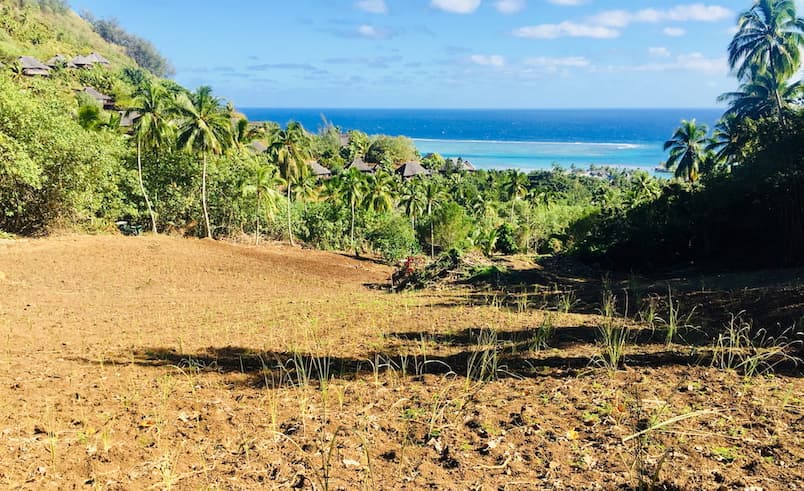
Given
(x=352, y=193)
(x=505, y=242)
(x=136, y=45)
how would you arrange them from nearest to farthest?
(x=352, y=193)
(x=505, y=242)
(x=136, y=45)

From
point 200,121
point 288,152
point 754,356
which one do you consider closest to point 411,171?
point 288,152

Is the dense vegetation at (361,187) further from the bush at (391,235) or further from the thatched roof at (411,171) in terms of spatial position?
the thatched roof at (411,171)

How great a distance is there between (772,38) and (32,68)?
6951cm

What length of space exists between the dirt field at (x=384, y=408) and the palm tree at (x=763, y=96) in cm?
2491

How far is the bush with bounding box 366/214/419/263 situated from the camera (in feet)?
135

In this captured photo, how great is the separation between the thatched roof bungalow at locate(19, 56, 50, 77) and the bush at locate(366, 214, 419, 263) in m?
42.4

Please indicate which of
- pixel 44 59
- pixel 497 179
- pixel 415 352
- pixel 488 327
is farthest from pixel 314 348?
pixel 44 59

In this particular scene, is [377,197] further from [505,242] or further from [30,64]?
[30,64]

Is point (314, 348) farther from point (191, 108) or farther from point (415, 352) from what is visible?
point (191, 108)

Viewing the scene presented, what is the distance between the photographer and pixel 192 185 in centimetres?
3488

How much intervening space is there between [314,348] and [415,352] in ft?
4.94

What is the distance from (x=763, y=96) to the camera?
28797mm

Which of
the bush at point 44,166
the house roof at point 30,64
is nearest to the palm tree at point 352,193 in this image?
the bush at point 44,166

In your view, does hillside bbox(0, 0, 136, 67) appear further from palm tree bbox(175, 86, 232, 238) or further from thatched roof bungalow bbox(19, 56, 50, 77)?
palm tree bbox(175, 86, 232, 238)
